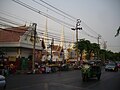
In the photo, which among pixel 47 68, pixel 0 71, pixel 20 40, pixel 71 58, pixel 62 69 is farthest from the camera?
pixel 71 58

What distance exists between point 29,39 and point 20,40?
492cm

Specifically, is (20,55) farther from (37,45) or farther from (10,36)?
(37,45)

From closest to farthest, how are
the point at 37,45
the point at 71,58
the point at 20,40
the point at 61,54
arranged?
1. the point at 20,40
2. the point at 37,45
3. the point at 61,54
4. the point at 71,58

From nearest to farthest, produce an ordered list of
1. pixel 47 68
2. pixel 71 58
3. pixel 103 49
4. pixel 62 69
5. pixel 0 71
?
pixel 0 71 < pixel 47 68 < pixel 62 69 < pixel 71 58 < pixel 103 49

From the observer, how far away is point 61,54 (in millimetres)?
89062

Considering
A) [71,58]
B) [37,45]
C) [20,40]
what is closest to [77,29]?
[37,45]

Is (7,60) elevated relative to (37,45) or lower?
lower

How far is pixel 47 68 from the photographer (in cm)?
4369

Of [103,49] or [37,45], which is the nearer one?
[37,45]

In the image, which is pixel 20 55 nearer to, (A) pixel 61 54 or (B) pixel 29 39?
(B) pixel 29 39

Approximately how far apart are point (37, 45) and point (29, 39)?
4.33m

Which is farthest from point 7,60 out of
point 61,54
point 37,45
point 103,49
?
point 103,49

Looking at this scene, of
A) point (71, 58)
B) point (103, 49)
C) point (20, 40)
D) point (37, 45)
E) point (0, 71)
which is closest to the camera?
point (0, 71)

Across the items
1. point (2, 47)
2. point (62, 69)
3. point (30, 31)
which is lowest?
point (62, 69)
